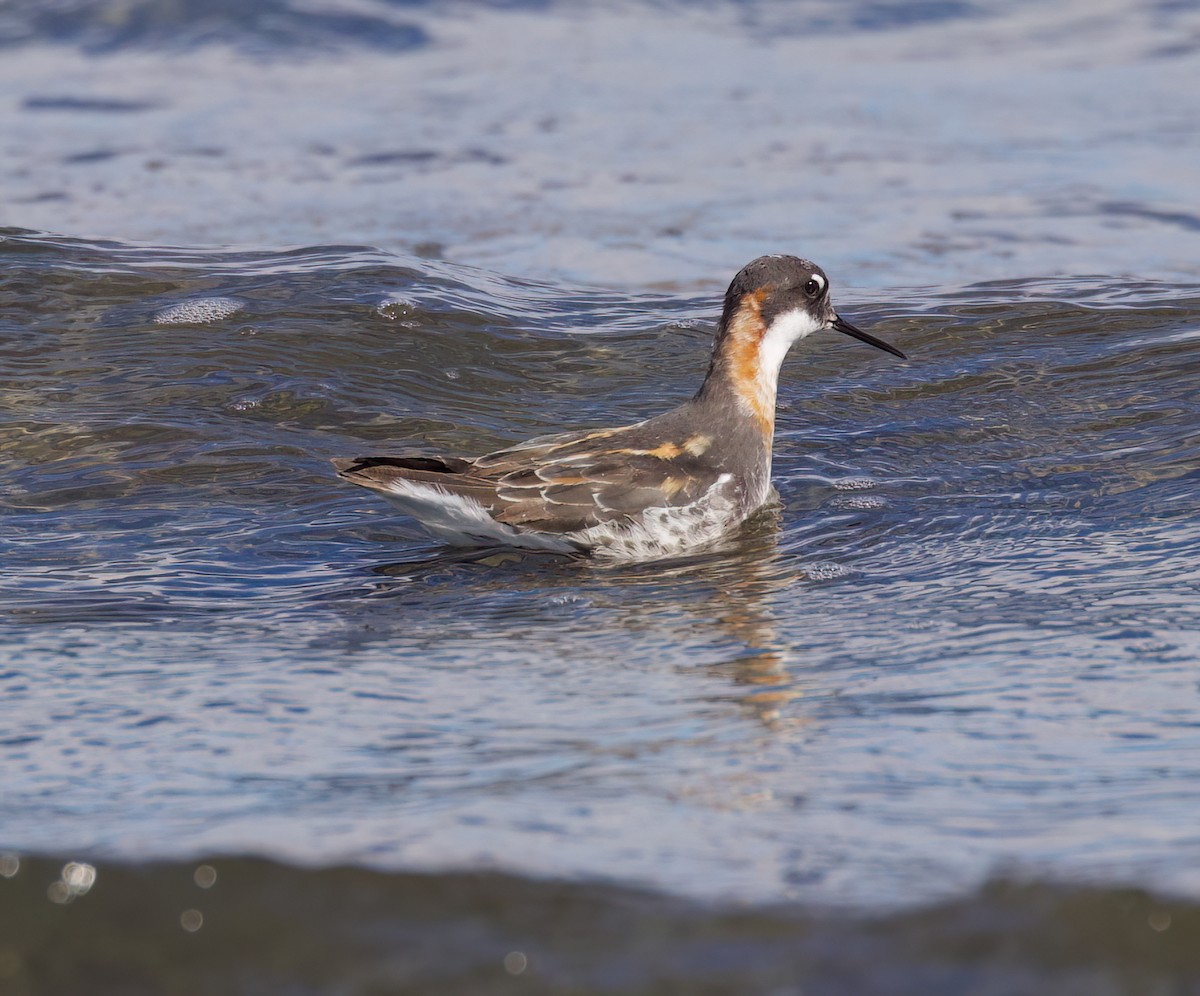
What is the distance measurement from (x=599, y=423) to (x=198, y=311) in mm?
2599

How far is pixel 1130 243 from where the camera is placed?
36.7 ft

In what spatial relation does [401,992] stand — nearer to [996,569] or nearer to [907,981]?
[907,981]

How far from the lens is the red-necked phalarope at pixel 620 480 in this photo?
6426mm

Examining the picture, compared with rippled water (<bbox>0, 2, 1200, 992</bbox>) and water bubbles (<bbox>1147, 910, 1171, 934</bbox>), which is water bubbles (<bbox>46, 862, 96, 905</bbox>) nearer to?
rippled water (<bbox>0, 2, 1200, 992</bbox>)

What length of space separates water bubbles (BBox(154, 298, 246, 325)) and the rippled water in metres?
0.07

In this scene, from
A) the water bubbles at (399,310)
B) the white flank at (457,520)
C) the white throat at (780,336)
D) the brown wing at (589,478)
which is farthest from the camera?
the water bubbles at (399,310)

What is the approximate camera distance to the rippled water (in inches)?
143

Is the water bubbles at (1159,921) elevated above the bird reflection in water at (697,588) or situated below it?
above

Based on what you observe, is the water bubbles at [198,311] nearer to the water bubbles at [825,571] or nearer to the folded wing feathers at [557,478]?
the folded wing feathers at [557,478]

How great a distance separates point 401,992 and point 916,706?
1.93m

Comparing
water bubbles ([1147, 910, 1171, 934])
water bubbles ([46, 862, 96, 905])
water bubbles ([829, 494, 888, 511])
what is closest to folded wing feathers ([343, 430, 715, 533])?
water bubbles ([829, 494, 888, 511])

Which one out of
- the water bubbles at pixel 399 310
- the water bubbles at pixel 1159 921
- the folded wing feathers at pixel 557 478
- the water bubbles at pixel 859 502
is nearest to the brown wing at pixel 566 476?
the folded wing feathers at pixel 557 478

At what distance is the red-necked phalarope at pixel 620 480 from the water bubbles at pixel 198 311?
3.09 metres

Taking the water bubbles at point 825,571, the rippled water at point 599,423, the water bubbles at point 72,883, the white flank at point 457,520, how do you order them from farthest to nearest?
1. the white flank at point 457,520
2. the water bubbles at point 825,571
3. the rippled water at point 599,423
4. the water bubbles at point 72,883
